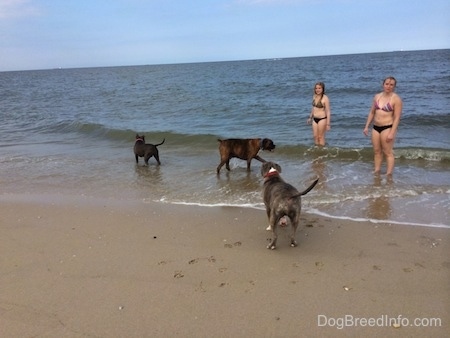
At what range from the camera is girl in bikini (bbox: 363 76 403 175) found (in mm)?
6613

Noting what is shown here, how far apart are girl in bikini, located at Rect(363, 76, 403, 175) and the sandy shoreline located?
8.64 ft

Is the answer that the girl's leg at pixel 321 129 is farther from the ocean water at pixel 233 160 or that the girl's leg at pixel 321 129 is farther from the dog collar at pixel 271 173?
the dog collar at pixel 271 173

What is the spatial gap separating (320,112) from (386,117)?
2.27 m

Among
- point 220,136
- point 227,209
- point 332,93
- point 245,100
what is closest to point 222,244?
point 227,209

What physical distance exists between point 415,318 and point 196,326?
1.76m

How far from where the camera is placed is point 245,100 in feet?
71.9

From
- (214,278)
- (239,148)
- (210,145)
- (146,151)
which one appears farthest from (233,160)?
(214,278)

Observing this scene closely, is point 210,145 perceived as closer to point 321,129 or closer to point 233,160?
point 233,160

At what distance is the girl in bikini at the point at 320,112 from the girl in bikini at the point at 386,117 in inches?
68.3

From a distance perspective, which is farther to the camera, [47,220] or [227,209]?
[227,209]

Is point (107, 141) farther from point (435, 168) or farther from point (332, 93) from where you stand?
point (332, 93)

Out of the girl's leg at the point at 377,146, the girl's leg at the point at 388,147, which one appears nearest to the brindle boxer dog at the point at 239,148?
the girl's leg at the point at 377,146

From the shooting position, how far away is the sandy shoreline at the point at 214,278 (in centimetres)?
301

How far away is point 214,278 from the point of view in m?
3.68
